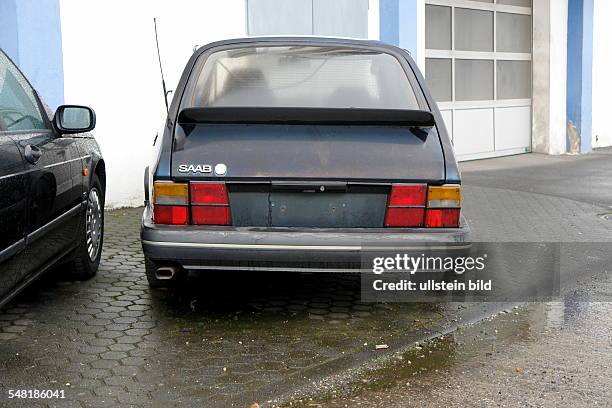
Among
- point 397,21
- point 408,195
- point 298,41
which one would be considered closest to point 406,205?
point 408,195

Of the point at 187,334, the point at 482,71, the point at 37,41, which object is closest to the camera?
the point at 187,334

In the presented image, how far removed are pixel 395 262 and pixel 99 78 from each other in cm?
515

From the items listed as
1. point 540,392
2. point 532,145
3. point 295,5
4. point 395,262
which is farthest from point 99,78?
point 532,145

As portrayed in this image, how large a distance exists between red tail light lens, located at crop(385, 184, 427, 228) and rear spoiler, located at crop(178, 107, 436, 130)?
42cm

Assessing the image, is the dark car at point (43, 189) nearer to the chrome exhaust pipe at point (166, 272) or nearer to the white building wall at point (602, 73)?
the chrome exhaust pipe at point (166, 272)

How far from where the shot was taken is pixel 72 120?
5.41 meters

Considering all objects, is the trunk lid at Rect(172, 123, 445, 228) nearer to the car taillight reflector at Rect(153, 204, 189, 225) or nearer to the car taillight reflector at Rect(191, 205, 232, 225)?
the car taillight reflector at Rect(191, 205, 232, 225)

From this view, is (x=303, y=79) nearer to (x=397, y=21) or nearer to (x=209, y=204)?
(x=209, y=204)

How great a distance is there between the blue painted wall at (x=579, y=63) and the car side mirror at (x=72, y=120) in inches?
487

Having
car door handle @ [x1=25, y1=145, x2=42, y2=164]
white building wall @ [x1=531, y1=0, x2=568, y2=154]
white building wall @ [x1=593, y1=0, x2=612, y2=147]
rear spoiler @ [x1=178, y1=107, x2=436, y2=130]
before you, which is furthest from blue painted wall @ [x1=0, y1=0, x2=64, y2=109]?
white building wall @ [x1=593, y1=0, x2=612, y2=147]

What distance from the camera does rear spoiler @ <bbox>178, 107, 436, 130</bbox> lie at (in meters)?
4.81

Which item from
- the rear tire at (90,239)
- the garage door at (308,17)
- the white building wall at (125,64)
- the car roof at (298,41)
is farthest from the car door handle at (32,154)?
the garage door at (308,17)

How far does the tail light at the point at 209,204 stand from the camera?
465 cm

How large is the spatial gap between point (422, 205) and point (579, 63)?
12.3 meters
